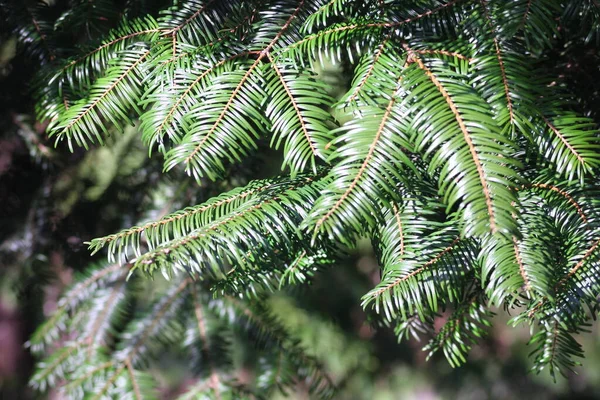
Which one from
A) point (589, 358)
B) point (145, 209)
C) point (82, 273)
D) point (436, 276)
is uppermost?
point (436, 276)

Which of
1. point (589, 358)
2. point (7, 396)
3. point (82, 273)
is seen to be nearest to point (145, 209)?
point (82, 273)

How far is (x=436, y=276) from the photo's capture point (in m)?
0.58

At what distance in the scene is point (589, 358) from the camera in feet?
5.94

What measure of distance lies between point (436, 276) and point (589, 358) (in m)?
1.62

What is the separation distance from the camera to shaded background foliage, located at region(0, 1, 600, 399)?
1.03m

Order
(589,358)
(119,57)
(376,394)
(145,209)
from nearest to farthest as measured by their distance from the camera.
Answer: (119,57)
(145,209)
(376,394)
(589,358)

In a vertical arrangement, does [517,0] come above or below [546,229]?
above

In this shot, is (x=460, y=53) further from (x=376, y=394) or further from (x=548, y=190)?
(x=376, y=394)

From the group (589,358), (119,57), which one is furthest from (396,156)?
Answer: (589,358)

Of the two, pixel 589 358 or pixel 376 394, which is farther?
pixel 589 358

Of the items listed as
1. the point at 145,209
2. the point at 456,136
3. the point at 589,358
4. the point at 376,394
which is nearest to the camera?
the point at 456,136

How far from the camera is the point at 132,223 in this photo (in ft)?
4.00

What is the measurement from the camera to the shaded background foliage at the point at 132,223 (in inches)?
40.6

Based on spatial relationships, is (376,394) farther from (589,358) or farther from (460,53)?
(460,53)
